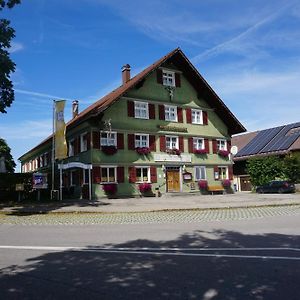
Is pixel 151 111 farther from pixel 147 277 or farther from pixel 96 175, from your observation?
pixel 147 277

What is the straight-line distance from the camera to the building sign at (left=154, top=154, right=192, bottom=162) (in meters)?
35.0

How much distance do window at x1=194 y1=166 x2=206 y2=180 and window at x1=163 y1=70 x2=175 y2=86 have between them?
7604 mm

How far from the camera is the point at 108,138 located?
1294 inches

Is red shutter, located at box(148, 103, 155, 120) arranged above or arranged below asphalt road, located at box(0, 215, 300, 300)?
above

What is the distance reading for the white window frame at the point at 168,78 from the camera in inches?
1438

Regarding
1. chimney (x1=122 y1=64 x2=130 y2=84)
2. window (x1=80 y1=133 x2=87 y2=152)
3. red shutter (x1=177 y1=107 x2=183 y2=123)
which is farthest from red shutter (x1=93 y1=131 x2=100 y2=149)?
chimney (x1=122 y1=64 x2=130 y2=84)

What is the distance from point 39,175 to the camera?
28172 millimetres

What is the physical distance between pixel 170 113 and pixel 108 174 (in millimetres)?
8066

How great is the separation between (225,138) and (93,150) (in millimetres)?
14244

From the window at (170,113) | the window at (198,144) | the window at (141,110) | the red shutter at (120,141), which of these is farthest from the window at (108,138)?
the window at (198,144)

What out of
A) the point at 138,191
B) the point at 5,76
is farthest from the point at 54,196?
the point at 5,76

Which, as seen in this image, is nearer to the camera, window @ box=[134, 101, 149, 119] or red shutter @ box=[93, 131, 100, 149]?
red shutter @ box=[93, 131, 100, 149]

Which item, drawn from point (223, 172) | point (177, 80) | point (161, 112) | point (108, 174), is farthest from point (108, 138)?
point (223, 172)

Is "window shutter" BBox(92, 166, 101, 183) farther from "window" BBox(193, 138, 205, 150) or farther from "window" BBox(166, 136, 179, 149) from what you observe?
"window" BBox(193, 138, 205, 150)
